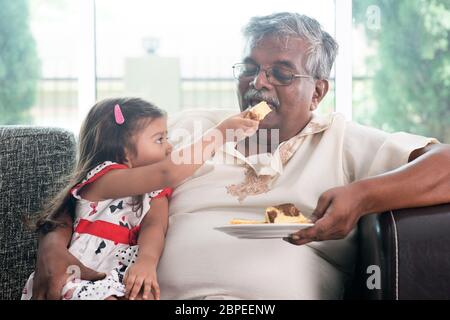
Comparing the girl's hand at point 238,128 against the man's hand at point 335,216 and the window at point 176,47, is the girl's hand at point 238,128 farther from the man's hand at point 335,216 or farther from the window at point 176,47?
the man's hand at point 335,216

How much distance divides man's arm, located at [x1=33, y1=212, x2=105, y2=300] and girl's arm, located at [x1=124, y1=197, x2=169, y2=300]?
7 centimetres

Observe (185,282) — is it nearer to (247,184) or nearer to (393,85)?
(247,184)

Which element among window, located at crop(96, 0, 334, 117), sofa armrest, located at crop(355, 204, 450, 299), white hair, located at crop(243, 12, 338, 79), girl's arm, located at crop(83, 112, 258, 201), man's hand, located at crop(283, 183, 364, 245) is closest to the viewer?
sofa armrest, located at crop(355, 204, 450, 299)

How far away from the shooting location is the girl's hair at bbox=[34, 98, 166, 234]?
1338mm

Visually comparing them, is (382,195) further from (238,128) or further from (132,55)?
(132,55)

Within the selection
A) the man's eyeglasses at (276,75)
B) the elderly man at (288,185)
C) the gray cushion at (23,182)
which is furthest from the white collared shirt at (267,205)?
the gray cushion at (23,182)

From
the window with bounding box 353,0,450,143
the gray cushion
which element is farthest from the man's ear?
the gray cushion

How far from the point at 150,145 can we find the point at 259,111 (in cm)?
25

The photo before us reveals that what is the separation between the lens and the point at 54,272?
4.13 ft

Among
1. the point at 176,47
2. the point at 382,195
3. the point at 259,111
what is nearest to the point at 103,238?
the point at 259,111

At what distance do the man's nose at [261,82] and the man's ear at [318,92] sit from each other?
0.36 ft

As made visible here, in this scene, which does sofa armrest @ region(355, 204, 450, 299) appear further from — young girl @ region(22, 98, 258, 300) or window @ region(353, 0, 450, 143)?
window @ region(353, 0, 450, 143)

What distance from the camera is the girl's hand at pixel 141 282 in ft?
3.99

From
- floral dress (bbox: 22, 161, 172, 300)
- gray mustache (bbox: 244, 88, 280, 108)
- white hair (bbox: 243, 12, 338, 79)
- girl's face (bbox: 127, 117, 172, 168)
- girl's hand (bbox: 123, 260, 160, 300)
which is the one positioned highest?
white hair (bbox: 243, 12, 338, 79)
